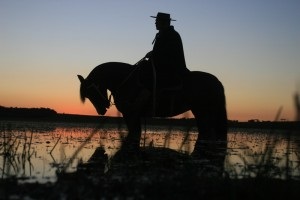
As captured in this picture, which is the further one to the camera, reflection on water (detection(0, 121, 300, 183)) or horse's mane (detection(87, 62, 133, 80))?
horse's mane (detection(87, 62, 133, 80))

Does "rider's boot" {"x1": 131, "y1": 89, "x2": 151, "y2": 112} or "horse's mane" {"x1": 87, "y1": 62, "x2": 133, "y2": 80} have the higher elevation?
"horse's mane" {"x1": 87, "y1": 62, "x2": 133, "y2": 80}

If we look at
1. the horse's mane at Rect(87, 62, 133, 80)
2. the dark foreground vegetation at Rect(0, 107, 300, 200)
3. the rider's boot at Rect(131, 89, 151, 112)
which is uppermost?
the horse's mane at Rect(87, 62, 133, 80)

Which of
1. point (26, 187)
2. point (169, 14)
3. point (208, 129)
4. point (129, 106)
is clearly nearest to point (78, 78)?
point (129, 106)

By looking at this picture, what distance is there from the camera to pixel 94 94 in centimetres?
1177

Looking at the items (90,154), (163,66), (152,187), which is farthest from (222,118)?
(152,187)

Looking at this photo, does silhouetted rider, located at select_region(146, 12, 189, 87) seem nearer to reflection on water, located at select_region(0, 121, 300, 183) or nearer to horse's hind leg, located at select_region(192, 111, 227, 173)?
horse's hind leg, located at select_region(192, 111, 227, 173)

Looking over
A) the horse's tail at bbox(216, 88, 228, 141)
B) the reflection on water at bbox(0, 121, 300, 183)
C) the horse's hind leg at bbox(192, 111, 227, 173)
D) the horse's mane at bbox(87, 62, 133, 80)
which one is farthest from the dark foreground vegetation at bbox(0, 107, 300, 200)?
the horse's mane at bbox(87, 62, 133, 80)

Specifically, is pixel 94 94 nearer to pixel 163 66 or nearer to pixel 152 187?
pixel 163 66

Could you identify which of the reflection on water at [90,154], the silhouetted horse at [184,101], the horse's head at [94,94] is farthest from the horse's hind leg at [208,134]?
the horse's head at [94,94]

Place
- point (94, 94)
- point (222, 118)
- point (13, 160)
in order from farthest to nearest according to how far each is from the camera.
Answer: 1. point (94, 94)
2. point (222, 118)
3. point (13, 160)

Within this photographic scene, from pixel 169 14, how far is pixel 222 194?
22.8 feet

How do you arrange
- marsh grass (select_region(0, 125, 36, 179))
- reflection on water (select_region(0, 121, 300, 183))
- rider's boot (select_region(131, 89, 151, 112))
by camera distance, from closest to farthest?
reflection on water (select_region(0, 121, 300, 183))
marsh grass (select_region(0, 125, 36, 179))
rider's boot (select_region(131, 89, 151, 112))

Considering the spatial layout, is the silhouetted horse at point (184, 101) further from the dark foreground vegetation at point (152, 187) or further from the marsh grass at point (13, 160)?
the dark foreground vegetation at point (152, 187)

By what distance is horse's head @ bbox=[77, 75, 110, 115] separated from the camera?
1165cm
